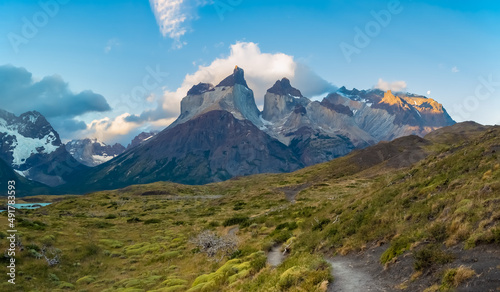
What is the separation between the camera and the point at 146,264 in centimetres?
3466

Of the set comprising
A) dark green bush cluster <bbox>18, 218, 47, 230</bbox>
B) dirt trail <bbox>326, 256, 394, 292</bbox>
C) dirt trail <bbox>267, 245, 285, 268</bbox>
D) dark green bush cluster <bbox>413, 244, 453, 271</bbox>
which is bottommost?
dirt trail <bbox>267, 245, 285, 268</bbox>

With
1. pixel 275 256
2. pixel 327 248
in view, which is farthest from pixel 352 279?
pixel 275 256

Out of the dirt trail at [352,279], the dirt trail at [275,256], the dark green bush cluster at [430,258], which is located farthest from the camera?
the dirt trail at [275,256]

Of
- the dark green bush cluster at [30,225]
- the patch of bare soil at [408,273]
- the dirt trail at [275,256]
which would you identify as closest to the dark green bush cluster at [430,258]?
the patch of bare soil at [408,273]

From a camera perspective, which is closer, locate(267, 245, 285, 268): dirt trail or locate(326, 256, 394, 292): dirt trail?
locate(326, 256, 394, 292): dirt trail

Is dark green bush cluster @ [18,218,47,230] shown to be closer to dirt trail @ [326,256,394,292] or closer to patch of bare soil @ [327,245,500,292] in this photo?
dirt trail @ [326,256,394,292]

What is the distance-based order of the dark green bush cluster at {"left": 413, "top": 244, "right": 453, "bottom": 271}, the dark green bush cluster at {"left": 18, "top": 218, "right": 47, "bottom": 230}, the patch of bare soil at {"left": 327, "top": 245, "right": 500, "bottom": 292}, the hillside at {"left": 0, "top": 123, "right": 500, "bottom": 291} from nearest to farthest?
the patch of bare soil at {"left": 327, "top": 245, "right": 500, "bottom": 292} → the dark green bush cluster at {"left": 413, "top": 244, "right": 453, "bottom": 271} → the hillside at {"left": 0, "top": 123, "right": 500, "bottom": 291} → the dark green bush cluster at {"left": 18, "top": 218, "right": 47, "bottom": 230}

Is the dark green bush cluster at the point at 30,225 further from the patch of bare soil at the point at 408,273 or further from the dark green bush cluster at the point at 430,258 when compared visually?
the dark green bush cluster at the point at 430,258

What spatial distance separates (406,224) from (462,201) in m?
3.69

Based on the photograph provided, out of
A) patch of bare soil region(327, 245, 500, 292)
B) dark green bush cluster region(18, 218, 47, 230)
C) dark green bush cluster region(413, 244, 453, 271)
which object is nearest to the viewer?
patch of bare soil region(327, 245, 500, 292)

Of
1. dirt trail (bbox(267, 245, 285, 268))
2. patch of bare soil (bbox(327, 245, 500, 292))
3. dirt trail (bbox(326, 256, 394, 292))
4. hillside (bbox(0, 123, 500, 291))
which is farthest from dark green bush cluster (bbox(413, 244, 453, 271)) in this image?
dirt trail (bbox(267, 245, 285, 268))

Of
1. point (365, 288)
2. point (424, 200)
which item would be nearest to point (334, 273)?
point (365, 288)

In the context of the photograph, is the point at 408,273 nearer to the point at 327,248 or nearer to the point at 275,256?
the point at 327,248

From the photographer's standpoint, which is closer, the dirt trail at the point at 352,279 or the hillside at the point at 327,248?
the hillside at the point at 327,248
